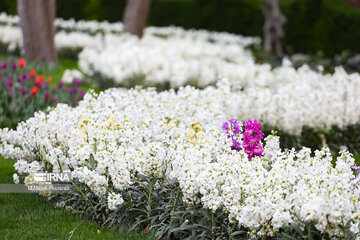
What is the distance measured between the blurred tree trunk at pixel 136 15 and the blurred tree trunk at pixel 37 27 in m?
3.82

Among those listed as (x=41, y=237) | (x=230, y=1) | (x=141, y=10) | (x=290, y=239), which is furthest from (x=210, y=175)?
(x=230, y=1)

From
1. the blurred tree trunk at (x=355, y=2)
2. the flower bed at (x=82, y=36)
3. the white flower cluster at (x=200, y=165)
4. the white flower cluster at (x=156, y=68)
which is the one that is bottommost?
the white flower cluster at (x=200, y=165)

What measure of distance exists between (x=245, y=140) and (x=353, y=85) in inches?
167

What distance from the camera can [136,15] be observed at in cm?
1689

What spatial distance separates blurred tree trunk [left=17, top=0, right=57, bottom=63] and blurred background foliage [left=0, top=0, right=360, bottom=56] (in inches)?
353

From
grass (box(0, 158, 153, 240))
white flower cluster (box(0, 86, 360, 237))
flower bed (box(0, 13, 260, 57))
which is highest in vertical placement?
flower bed (box(0, 13, 260, 57))

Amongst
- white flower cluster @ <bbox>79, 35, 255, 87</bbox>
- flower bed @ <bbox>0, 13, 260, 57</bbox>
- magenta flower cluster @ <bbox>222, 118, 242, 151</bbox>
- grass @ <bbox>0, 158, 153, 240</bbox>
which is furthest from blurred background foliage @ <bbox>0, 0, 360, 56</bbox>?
grass @ <bbox>0, 158, 153, 240</bbox>

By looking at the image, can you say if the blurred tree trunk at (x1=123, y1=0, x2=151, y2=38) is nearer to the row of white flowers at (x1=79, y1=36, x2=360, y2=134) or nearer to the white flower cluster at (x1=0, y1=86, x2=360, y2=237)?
the row of white flowers at (x1=79, y1=36, x2=360, y2=134)

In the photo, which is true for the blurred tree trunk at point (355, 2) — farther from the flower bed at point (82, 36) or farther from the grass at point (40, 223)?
the grass at point (40, 223)

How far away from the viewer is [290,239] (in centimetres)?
403

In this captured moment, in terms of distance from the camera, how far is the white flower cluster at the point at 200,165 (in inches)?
162

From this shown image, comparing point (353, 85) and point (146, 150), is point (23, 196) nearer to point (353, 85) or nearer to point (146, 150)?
point (146, 150)

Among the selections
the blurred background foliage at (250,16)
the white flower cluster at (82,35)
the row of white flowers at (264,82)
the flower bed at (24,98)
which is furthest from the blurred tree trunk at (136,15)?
the flower bed at (24,98)

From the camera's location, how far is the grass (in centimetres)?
466
